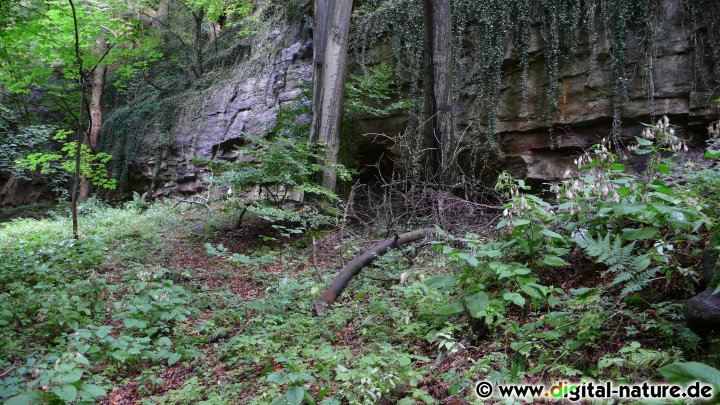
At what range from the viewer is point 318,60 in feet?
26.2

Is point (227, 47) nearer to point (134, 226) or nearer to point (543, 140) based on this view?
point (134, 226)

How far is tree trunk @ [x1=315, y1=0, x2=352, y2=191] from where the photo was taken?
24.8 ft

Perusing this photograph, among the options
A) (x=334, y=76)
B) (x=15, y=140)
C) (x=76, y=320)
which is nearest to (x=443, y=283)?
(x=76, y=320)

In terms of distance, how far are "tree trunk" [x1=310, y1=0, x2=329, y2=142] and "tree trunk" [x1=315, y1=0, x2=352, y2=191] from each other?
0.06 metres

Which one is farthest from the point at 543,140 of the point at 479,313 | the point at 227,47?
the point at 227,47

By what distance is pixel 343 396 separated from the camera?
2.45 m

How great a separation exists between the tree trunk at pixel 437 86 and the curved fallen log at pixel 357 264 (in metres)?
1.93

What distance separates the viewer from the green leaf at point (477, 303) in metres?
2.50

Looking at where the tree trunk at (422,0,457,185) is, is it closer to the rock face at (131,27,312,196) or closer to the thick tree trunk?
the thick tree trunk

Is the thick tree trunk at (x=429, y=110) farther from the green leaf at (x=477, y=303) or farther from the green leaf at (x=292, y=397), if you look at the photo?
the green leaf at (x=292, y=397)

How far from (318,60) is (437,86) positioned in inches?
102

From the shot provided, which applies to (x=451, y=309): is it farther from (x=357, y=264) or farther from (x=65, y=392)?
(x=65, y=392)

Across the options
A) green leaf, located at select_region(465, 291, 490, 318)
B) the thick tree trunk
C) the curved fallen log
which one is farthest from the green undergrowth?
the thick tree trunk

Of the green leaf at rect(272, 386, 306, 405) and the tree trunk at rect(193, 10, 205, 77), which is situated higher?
the tree trunk at rect(193, 10, 205, 77)
